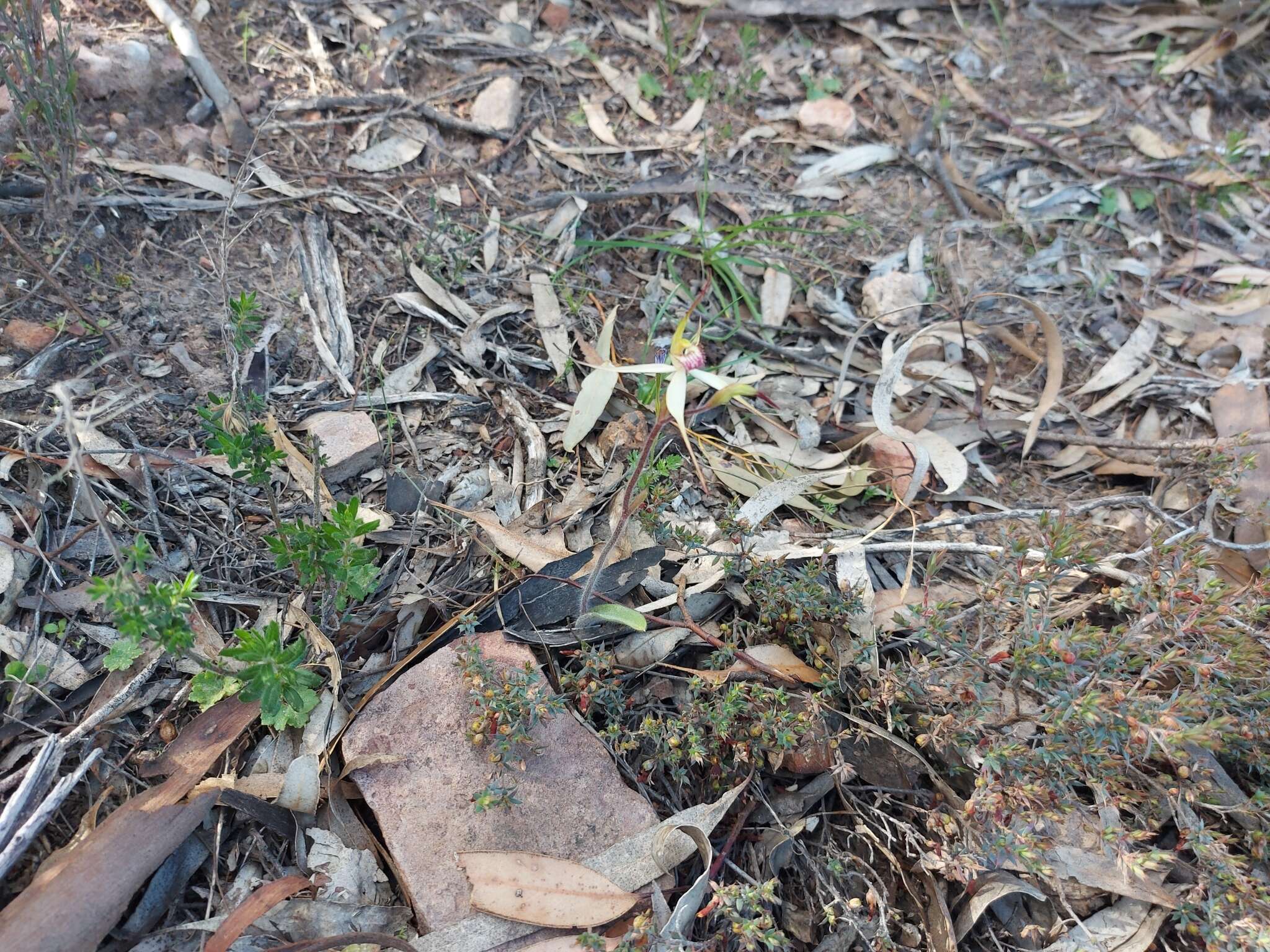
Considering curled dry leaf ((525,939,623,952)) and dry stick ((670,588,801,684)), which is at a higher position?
dry stick ((670,588,801,684))

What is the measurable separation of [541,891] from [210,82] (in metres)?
2.62

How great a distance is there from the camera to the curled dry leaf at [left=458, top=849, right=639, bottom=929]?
1.69 metres

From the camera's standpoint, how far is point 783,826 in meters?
1.87

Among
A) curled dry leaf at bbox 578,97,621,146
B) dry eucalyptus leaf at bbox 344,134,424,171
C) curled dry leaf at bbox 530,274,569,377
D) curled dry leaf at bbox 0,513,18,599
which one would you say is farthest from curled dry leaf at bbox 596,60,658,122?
curled dry leaf at bbox 0,513,18,599

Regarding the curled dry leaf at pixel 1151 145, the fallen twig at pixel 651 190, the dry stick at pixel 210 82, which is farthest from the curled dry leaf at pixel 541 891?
the curled dry leaf at pixel 1151 145

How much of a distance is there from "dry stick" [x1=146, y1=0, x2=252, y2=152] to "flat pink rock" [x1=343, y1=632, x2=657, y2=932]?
6.23 ft

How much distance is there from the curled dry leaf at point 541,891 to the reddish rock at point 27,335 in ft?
5.48

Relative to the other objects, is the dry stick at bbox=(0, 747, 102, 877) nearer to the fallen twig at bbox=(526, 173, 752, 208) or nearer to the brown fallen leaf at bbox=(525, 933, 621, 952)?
the brown fallen leaf at bbox=(525, 933, 621, 952)

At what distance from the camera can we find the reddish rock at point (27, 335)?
2.18m

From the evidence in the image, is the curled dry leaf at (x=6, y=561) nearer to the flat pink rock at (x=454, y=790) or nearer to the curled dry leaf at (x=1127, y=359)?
the flat pink rock at (x=454, y=790)

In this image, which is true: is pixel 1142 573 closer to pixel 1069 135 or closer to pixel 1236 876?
pixel 1236 876

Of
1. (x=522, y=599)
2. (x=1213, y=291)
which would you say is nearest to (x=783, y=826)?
(x=522, y=599)

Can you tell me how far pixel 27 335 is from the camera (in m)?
2.19

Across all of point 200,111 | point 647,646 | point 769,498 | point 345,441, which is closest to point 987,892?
point 647,646
